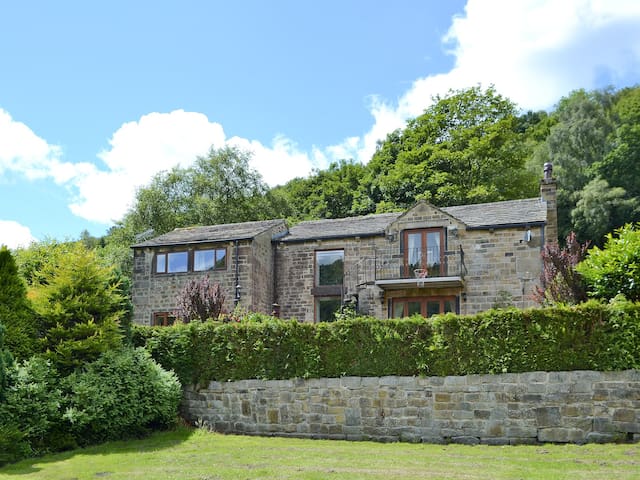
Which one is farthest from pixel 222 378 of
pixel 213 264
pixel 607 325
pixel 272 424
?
pixel 213 264

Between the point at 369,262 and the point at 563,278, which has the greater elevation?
the point at 369,262

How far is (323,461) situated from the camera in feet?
38.9

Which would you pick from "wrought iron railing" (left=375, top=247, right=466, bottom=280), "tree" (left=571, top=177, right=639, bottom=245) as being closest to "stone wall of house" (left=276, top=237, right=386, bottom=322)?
"wrought iron railing" (left=375, top=247, right=466, bottom=280)

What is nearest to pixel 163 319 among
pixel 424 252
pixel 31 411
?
pixel 424 252

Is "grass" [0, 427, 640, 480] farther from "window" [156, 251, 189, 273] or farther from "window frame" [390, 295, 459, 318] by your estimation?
"window" [156, 251, 189, 273]

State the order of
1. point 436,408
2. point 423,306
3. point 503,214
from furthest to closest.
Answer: point 503,214 → point 423,306 → point 436,408

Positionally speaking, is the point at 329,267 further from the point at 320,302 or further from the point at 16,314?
the point at 16,314

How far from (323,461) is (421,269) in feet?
41.3

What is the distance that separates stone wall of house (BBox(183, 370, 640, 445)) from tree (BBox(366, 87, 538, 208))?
23.4 meters

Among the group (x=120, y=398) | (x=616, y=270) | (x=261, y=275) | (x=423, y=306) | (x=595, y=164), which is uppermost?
(x=595, y=164)

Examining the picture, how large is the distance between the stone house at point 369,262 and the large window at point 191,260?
0.04m

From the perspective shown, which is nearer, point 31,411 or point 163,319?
point 31,411

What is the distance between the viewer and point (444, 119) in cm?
4141

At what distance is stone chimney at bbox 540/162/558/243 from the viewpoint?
22734mm
